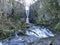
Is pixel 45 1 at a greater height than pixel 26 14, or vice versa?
pixel 45 1

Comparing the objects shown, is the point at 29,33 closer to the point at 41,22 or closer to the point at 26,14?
the point at 41,22

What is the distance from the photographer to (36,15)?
3005 cm

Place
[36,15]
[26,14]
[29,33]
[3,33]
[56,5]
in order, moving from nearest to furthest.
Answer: [3,33], [29,33], [56,5], [36,15], [26,14]

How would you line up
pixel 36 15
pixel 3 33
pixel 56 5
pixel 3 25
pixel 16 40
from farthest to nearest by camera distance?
pixel 36 15 < pixel 56 5 < pixel 3 25 < pixel 3 33 < pixel 16 40

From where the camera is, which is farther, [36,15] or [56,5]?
[36,15]

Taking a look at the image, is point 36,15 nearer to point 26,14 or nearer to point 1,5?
point 26,14

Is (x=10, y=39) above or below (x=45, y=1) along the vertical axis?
below

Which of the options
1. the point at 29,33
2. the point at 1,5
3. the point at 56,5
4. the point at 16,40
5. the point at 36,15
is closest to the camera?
the point at 16,40

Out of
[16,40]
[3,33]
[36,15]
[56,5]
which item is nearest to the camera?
[16,40]

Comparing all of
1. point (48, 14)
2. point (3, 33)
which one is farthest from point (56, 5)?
point (3, 33)

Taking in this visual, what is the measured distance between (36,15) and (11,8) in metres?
4.05

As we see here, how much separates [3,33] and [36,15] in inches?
506

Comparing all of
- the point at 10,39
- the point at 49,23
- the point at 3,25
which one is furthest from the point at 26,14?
the point at 10,39

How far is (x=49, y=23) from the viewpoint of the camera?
1014 inches
